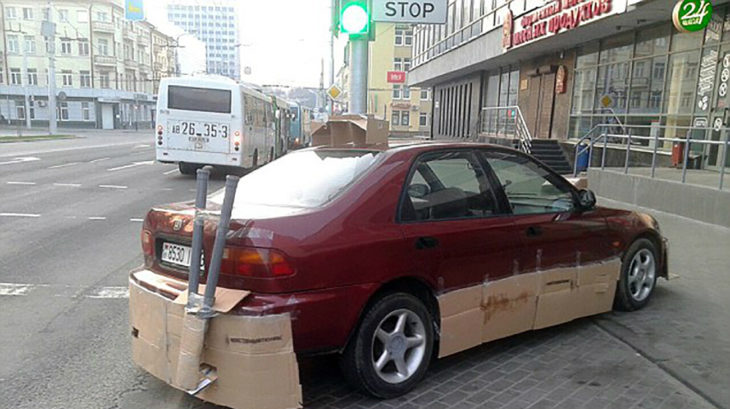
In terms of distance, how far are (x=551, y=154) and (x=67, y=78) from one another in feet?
206

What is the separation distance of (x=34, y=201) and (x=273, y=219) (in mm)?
9869

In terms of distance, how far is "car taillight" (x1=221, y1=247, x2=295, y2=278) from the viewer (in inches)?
125

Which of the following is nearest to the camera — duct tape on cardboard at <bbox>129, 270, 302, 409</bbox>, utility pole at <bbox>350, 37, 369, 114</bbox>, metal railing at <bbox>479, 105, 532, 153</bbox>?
duct tape on cardboard at <bbox>129, 270, 302, 409</bbox>

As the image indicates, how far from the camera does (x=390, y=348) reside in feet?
12.0

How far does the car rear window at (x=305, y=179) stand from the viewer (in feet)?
12.2

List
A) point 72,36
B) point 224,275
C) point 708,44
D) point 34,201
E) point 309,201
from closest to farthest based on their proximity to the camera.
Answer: point 224,275
point 309,201
point 34,201
point 708,44
point 72,36

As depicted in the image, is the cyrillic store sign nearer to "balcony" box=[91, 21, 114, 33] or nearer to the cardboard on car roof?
the cardboard on car roof

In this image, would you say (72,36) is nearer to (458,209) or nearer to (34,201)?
(34,201)

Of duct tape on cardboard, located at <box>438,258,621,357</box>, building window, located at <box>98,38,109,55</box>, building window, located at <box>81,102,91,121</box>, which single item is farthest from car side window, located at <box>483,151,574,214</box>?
building window, located at <box>98,38,109,55</box>

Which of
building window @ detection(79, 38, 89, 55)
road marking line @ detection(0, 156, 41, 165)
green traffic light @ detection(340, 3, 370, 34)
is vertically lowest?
road marking line @ detection(0, 156, 41, 165)

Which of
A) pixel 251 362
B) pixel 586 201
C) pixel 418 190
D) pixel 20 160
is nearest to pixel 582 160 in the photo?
pixel 586 201

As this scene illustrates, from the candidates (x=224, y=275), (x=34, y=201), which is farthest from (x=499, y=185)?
(x=34, y=201)

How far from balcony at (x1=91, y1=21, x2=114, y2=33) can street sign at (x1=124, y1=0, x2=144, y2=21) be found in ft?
126

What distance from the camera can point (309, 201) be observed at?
11.9ft
